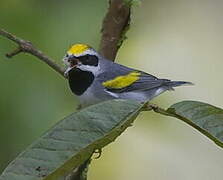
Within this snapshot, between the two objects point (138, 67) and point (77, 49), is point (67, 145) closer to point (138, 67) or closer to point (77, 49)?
point (77, 49)

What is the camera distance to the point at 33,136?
110cm

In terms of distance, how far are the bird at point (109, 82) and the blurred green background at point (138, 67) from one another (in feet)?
0.29

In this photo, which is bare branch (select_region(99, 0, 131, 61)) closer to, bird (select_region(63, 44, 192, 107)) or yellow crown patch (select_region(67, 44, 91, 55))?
yellow crown patch (select_region(67, 44, 91, 55))

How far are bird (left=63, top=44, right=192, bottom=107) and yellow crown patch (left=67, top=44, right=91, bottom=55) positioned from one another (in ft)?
0.14

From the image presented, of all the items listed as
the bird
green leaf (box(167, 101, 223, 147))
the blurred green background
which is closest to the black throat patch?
the bird

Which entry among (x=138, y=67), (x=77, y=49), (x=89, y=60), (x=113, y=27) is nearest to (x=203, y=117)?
(x=113, y=27)

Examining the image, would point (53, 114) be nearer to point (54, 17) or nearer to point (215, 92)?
point (54, 17)

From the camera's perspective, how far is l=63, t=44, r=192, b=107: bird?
4.92 feet

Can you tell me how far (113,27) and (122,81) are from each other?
58cm

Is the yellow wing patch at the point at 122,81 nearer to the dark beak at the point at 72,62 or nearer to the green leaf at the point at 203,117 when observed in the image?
the dark beak at the point at 72,62

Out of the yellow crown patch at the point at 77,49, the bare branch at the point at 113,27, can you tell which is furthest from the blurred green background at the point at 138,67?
the bare branch at the point at 113,27

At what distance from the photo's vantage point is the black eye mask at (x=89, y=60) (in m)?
1.49

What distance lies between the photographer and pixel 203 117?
670 mm

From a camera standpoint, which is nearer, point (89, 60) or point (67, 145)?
point (67, 145)
